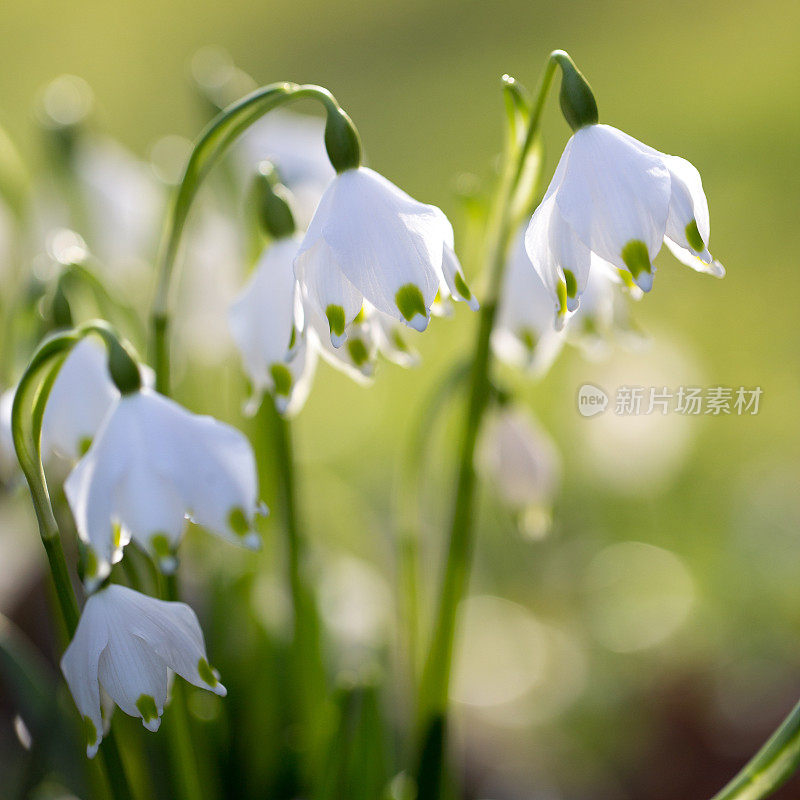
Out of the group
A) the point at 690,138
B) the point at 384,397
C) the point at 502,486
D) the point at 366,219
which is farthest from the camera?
the point at 690,138

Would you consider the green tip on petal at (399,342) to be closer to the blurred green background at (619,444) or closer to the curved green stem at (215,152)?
the curved green stem at (215,152)

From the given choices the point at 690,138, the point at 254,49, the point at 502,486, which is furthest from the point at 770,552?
the point at 254,49

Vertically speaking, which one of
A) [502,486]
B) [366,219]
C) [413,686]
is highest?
[366,219]

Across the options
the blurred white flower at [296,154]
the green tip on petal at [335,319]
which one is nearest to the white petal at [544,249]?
the green tip on petal at [335,319]

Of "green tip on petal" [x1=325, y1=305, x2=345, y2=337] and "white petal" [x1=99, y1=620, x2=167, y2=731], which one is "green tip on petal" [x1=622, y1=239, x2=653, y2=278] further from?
"white petal" [x1=99, y1=620, x2=167, y2=731]

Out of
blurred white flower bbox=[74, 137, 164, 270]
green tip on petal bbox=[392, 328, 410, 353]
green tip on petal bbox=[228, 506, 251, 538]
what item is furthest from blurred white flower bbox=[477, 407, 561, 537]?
blurred white flower bbox=[74, 137, 164, 270]

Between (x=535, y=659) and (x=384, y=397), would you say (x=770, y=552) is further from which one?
(x=384, y=397)
